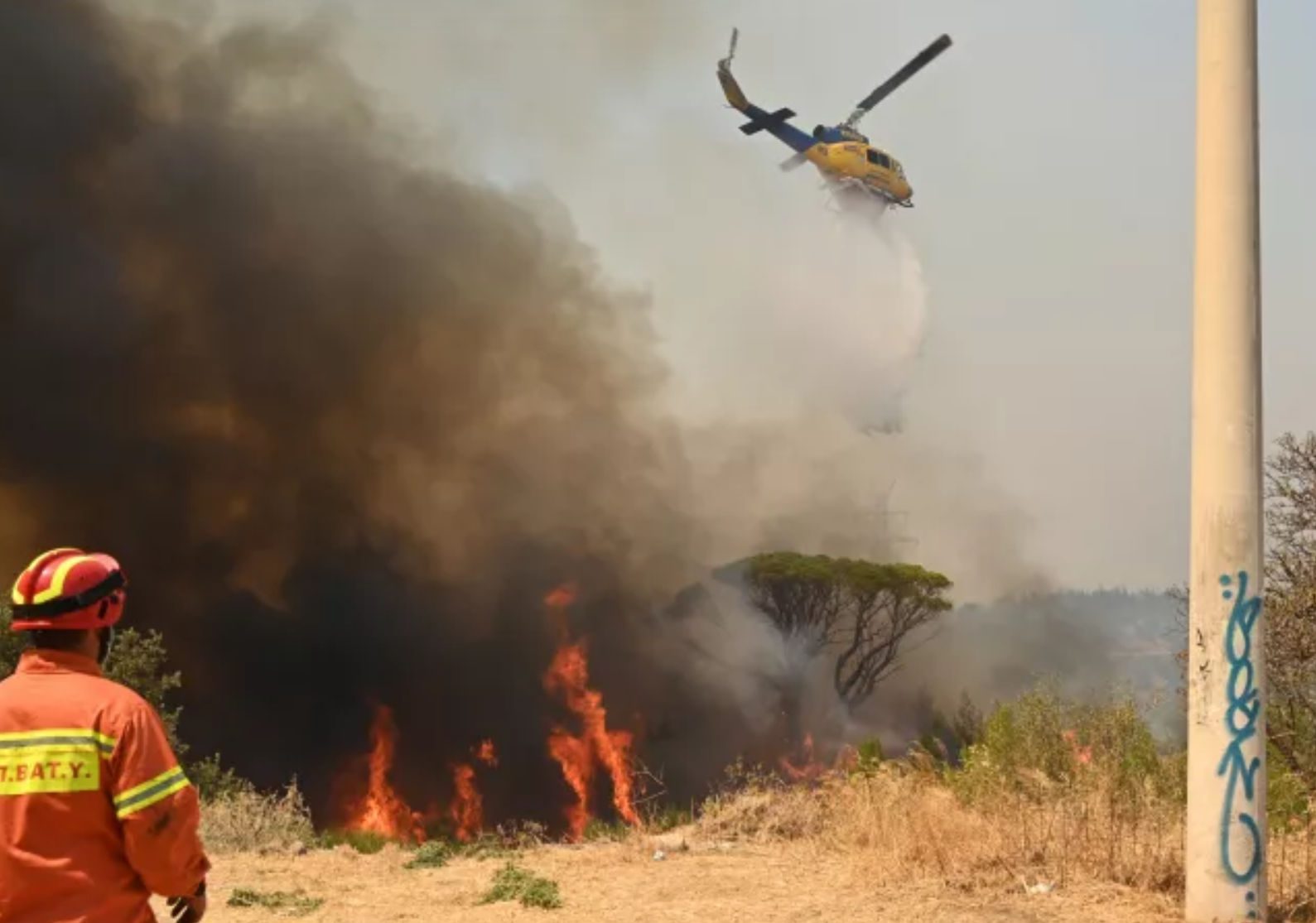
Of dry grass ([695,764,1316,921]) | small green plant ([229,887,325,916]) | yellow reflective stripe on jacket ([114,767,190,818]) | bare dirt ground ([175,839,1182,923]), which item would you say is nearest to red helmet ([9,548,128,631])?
yellow reflective stripe on jacket ([114,767,190,818])

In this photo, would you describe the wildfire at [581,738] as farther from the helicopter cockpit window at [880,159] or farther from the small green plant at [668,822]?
the small green plant at [668,822]

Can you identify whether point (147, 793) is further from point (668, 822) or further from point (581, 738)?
point (581, 738)

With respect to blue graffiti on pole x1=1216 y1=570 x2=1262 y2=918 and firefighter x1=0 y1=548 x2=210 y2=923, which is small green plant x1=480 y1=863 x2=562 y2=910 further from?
firefighter x1=0 y1=548 x2=210 y2=923

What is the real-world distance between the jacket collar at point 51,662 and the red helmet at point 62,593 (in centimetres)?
7

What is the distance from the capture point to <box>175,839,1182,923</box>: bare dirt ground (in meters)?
8.46

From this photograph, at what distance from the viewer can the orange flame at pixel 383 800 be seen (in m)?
29.2

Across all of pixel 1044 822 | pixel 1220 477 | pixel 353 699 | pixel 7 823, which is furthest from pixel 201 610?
pixel 7 823

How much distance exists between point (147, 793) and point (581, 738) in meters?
32.8

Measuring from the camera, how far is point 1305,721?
10.9 m

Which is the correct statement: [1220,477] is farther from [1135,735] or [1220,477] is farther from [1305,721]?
[1135,735]

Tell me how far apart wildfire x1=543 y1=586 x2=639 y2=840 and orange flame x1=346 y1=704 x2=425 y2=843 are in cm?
442

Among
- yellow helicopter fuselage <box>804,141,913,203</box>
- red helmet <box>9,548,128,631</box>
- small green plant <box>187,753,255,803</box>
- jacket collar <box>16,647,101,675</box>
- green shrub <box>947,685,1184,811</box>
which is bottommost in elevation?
small green plant <box>187,753,255,803</box>

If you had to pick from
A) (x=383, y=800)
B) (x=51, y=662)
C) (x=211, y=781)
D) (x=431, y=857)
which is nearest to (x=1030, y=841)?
(x=431, y=857)

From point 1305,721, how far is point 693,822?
6128 millimetres
